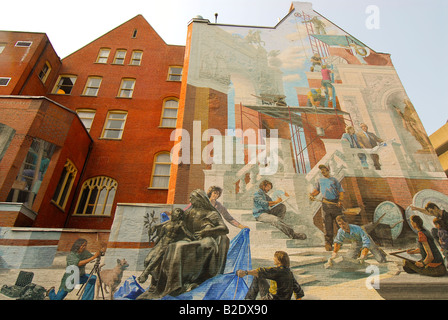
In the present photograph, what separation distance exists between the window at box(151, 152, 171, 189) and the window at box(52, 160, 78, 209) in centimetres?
356

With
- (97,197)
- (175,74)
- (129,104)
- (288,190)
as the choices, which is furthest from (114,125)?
(288,190)

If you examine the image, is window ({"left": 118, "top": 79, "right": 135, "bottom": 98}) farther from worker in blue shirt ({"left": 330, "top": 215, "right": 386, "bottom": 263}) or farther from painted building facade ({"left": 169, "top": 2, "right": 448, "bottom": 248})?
worker in blue shirt ({"left": 330, "top": 215, "right": 386, "bottom": 263})

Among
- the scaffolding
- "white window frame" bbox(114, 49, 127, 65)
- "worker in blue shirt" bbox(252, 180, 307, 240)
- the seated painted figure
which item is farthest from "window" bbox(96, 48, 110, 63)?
"worker in blue shirt" bbox(252, 180, 307, 240)

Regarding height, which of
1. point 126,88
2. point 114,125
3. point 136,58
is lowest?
point 114,125

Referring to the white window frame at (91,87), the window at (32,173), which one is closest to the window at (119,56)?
the white window frame at (91,87)

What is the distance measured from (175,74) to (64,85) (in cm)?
665

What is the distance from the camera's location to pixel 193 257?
10.1 m

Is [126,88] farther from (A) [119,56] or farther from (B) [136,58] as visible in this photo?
(A) [119,56]

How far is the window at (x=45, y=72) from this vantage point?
1926 cm

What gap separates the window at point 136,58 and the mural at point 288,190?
4.81 metres

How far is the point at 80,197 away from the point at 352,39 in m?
16.5

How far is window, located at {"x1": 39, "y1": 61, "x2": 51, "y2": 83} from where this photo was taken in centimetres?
1926

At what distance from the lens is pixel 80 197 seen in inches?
603

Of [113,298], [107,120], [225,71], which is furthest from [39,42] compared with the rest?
[113,298]
